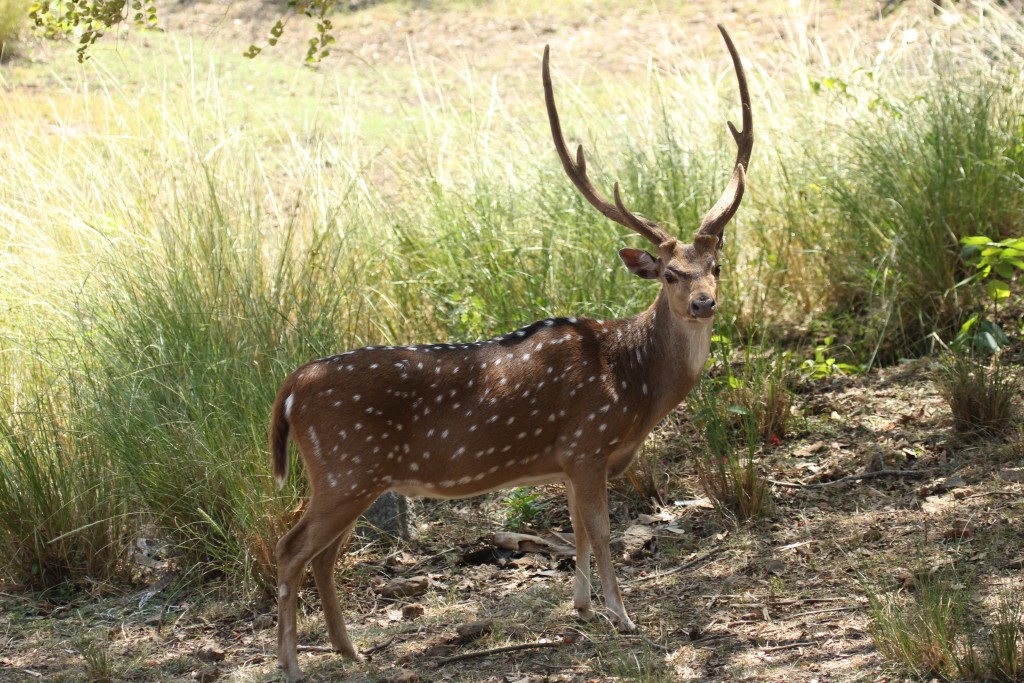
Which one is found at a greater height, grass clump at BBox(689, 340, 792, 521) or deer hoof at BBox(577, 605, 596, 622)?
grass clump at BBox(689, 340, 792, 521)

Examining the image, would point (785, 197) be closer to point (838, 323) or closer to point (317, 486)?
point (838, 323)

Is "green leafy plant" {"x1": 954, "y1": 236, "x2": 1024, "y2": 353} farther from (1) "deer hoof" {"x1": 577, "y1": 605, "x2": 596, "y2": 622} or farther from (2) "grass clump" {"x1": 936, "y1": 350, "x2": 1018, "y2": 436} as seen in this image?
(1) "deer hoof" {"x1": 577, "y1": 605, "x2": 596, "y2": 622}

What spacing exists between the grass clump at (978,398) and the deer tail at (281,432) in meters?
3.26

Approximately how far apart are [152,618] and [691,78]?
536 centimetres

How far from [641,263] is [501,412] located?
2.86 feet

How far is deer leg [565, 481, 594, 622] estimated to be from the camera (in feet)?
15.8

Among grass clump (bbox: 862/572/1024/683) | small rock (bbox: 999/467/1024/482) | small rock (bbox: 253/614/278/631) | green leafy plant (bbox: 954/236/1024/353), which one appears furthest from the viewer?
green leafy plant (bbox: 954/236/1024/353)

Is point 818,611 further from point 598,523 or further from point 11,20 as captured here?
point 11,20

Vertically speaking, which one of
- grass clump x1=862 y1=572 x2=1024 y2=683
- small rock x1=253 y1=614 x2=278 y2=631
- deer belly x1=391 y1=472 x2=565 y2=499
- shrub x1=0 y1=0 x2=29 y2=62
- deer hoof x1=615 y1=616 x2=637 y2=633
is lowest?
small rock x1=253 y1=614 x2=278 y2=631

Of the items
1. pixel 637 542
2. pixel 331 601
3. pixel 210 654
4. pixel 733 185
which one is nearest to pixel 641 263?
pixel 733 185

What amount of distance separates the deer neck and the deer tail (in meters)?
1.35

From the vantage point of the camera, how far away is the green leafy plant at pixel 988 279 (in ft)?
19.2

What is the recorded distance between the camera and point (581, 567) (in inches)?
193

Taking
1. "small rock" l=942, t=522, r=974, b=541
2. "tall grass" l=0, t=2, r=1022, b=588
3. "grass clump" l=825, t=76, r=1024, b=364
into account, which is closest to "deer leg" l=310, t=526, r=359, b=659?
"tall grass" l=0, t=2, r=1022, b=588
